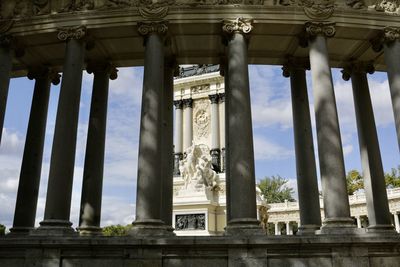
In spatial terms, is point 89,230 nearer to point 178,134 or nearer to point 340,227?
point 340,227

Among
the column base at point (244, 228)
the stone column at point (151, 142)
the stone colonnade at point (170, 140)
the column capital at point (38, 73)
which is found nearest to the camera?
the column base at point (244, 228)

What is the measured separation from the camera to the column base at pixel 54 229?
2288 centimetres

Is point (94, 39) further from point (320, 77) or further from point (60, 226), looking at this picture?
point (320, 77)

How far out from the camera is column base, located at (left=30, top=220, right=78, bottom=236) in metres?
22.9

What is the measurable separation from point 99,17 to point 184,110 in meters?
32.5

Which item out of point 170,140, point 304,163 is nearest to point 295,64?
point 304,163

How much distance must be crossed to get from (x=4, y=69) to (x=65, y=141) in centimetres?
774

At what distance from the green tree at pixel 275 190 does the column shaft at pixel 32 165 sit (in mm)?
100543

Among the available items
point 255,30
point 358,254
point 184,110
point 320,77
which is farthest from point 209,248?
point 184,110

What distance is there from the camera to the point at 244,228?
22.3 m

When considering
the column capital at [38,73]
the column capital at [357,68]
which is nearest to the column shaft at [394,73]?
the column capital at [357,68]

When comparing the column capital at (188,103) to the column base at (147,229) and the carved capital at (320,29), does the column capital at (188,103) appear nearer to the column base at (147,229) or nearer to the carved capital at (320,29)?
the carved capital at (320,29)

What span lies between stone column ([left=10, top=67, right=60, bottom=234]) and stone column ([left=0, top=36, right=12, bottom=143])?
3492 millimetres

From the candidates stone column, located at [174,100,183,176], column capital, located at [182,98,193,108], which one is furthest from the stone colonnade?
column capital, located at [182,98,193,108]
